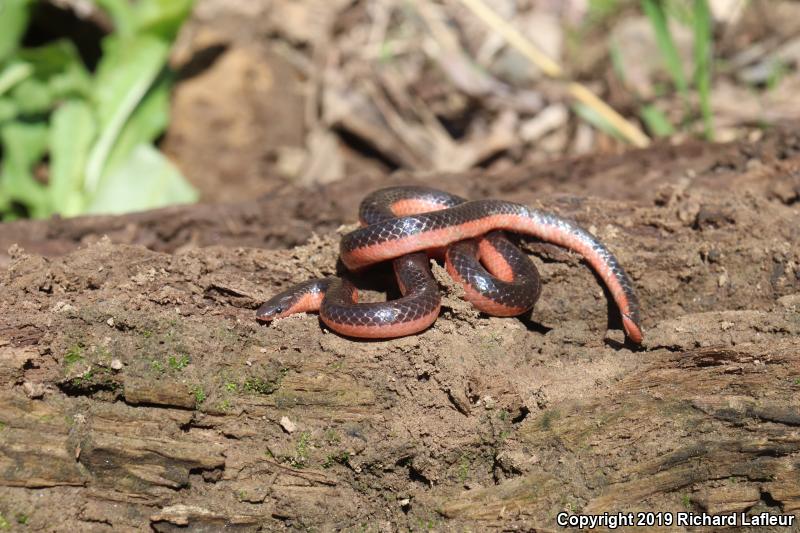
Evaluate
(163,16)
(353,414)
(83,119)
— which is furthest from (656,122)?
(83,119)

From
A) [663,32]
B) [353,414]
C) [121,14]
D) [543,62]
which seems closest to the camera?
[353,414]

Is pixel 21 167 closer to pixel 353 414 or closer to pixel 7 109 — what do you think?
pixel 7 109

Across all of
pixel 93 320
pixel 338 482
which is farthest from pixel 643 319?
pixel 93 320

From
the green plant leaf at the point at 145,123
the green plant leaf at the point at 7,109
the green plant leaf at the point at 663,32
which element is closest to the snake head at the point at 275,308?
the green plant leaf at the point at 145,123

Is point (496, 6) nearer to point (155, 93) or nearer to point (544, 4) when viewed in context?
point (544, 4)

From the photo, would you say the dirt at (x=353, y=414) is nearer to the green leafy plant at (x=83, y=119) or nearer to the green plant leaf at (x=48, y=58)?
the green leafy plant at (x=83, y=119)

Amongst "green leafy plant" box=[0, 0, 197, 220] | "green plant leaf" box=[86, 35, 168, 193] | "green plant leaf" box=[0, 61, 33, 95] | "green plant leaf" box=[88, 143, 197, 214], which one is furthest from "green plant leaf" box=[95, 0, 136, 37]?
"green plant leaf" box=[88, 143, 197, 214]
